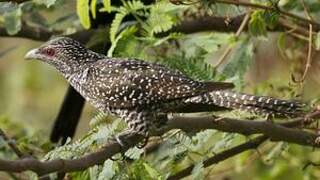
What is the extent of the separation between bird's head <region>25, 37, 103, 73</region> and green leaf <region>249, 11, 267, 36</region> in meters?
0.77

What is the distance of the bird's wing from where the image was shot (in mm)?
3953

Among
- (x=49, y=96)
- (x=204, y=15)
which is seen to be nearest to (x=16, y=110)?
(x=49, y=96)

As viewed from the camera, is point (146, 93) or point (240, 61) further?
point (240, 61)

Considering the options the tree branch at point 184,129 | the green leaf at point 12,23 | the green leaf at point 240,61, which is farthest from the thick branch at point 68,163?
the green leaf at point 12,23

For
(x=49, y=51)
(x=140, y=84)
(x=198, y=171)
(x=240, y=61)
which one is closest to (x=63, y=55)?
(x=49, y=51)

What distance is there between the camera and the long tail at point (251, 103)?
147 inches

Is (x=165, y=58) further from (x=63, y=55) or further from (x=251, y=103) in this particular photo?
(x=251, y=103)

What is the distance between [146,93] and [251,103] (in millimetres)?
465

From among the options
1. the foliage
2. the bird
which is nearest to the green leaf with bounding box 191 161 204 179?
the foliage

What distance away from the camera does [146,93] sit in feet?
13.2

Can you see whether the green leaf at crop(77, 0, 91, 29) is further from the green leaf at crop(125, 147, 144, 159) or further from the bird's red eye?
the green leaf at crop(125, 147, 144, 159)

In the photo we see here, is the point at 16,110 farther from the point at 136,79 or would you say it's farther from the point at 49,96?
the point at 136,79

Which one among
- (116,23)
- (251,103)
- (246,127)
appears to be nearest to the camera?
(251,103)

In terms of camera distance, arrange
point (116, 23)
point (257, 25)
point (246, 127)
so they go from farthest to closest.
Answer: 1. point (257, 25)
2. point (116, 23)
3. point (246, 127)
